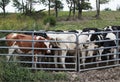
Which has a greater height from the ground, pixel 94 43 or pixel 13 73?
pixel 94 43

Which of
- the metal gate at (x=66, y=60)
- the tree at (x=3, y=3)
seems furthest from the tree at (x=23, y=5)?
the metal gate at (x=66, y=60)

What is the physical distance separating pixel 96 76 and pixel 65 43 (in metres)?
1.47

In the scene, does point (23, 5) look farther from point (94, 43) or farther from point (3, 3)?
point (94, 43)

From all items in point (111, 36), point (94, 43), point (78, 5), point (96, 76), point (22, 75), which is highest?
point (78, 5)

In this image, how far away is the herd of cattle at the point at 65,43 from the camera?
409 inches

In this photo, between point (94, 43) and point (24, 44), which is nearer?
point (24, 44)

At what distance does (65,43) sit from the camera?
10875 mm

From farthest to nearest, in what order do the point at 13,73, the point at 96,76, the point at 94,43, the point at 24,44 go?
the point at 94,43
the point at 24,44
the point at 96,76
the point at 13,73

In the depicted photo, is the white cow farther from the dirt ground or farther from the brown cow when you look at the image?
the dirt ground

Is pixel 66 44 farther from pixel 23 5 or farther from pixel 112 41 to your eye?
pixel 23 5

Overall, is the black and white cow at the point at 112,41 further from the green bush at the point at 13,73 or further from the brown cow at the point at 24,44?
the green bush at the point at 13,73

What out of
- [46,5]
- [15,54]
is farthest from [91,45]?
[46,5]

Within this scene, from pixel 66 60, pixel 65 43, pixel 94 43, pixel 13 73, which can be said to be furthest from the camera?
pixel 66 60

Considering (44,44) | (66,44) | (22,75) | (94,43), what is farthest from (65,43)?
(22,75)
